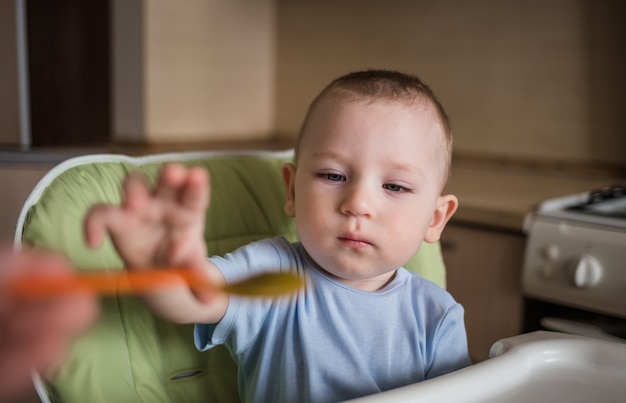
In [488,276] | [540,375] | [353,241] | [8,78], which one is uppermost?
[8,78]

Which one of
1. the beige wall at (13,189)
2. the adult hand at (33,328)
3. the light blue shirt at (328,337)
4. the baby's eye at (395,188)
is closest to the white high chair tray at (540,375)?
the light blue shirt at (328,337)

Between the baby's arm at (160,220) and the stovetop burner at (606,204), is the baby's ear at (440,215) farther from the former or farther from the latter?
the stovetop burner at (606,204)

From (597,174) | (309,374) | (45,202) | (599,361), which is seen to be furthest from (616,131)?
(45,202)

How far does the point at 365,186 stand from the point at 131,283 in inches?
14.5

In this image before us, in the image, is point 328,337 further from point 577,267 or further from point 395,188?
point 577,267

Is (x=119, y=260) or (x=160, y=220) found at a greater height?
(x=160, y=220)

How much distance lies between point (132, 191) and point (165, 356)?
0.46 meters

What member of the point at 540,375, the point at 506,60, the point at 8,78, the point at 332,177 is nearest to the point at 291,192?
the point at 332,177

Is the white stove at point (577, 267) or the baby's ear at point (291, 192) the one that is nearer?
the baby's ear at point (291, 192)

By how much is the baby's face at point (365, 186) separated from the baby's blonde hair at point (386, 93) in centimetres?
1

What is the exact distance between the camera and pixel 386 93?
869 mm

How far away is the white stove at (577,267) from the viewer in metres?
1.45

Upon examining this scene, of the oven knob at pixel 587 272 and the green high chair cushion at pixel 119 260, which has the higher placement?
the green high chair cushion at pixel 119 260

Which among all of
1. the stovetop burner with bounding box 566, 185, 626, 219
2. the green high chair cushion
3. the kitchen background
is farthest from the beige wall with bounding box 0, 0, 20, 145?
the stovetop burner with bounding box 566, 185, 626, 219
